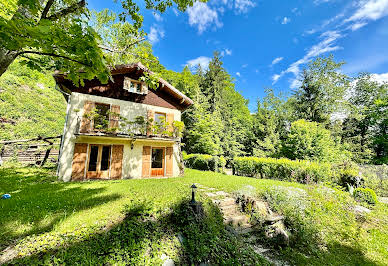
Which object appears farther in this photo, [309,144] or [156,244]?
[309,144]

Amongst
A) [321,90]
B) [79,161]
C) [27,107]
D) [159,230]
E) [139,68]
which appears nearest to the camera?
[159,230]

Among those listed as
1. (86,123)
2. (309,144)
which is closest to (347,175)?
(309,144)

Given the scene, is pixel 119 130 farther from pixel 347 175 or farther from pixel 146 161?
pixel 347 175

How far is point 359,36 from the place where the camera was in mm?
10289

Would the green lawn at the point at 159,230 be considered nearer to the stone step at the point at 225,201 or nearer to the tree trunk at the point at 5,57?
the stone step at the point at 225,201

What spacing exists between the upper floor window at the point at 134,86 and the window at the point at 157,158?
4.45 m

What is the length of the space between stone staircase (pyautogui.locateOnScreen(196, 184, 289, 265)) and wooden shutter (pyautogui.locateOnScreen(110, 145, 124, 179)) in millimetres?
6684

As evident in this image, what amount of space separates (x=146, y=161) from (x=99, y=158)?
2.92 meters

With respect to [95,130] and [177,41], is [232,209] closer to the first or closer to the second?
[95,130]

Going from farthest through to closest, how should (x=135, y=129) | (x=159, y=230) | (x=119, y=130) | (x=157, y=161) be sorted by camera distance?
(x=157, y=161), (x=135, y=129), (x=119, y=130), (x=159, y=230)

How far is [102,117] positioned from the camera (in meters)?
9.62

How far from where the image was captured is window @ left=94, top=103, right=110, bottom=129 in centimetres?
928

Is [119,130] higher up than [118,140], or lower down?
higher up

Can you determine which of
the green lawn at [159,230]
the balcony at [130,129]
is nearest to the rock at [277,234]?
the green lawn at [159,230]
